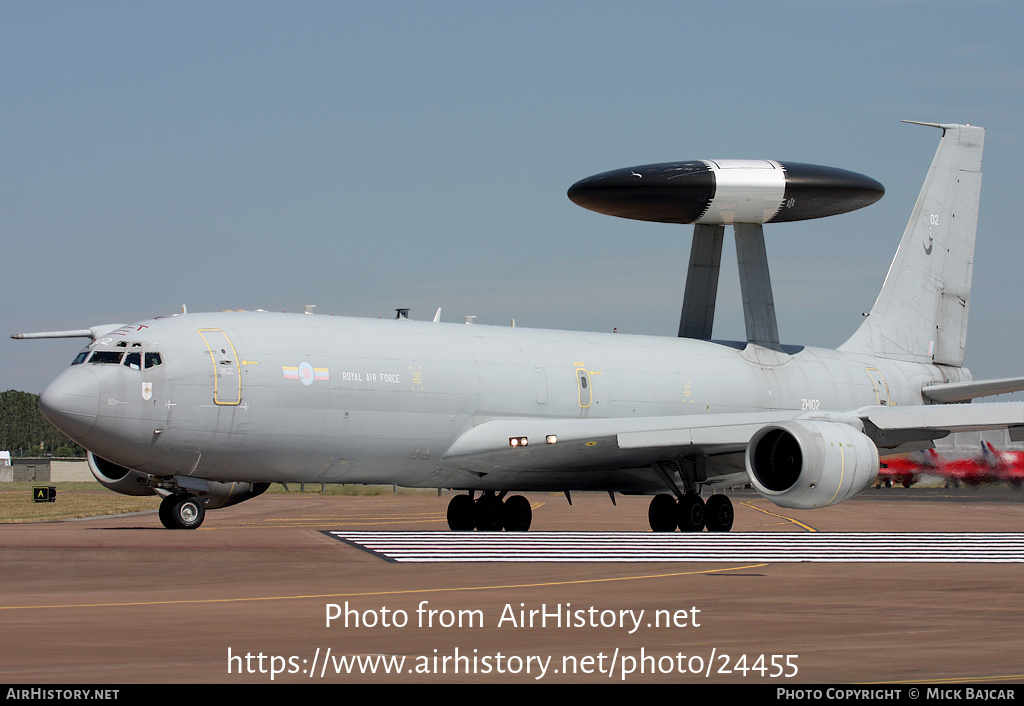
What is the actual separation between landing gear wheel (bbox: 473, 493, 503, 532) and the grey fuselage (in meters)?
0.97

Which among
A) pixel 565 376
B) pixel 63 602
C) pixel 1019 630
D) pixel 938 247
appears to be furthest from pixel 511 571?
pixel 938 247

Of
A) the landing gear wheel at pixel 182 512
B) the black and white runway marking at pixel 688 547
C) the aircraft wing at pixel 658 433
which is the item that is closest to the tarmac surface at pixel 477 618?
the black and white runway marking at pixel 688 547

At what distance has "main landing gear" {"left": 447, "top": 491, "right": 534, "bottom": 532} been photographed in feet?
86.0

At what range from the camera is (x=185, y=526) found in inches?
881

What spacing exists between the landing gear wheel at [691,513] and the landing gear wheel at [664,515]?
23cm

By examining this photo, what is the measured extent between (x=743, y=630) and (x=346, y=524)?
18.2 meters

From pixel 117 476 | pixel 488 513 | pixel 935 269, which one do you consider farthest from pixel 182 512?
pixel 935 269

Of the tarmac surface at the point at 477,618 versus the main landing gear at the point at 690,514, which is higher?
the tarmac surface at the point at 477,618

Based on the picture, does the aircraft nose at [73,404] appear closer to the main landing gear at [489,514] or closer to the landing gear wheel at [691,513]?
the main landing gear at [489,514]

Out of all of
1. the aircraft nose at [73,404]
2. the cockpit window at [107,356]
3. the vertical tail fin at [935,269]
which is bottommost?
the aircraft nose at [73,404]

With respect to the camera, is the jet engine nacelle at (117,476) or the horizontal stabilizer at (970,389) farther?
the horizontal stabilizer at (970,389)

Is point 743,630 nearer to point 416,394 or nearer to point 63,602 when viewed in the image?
point 63,602

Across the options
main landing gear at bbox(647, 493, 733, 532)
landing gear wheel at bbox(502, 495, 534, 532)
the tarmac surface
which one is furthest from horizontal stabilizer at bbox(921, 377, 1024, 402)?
the tarmac surface

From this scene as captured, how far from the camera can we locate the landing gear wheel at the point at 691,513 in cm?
2595
